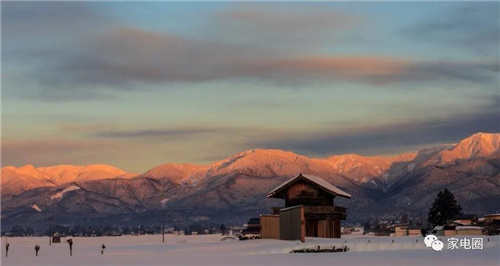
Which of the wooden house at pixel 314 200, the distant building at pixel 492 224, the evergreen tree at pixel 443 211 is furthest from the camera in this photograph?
the evergreen tree at pixel 443 211

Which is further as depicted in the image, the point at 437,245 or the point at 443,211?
the point at 443,211

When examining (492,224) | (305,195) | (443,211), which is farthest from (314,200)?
(492,224)

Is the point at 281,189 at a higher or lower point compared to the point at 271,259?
higher

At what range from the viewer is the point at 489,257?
5712 cm

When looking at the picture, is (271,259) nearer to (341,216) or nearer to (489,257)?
(489,257)

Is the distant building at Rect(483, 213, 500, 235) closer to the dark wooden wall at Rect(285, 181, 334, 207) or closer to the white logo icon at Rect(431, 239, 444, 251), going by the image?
the dark wooden wall at Rect(285, 181, 334, 207)

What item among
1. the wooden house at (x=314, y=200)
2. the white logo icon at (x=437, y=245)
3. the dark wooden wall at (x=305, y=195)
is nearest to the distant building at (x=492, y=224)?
the wooden house at (x=314, y=200)

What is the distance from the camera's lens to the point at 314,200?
95812 millimetres

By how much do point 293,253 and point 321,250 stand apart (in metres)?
2.89

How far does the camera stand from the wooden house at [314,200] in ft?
311

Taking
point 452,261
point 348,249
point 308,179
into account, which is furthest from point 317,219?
point 452,261

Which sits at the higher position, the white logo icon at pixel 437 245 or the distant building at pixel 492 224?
the distant building at pixel 492 224

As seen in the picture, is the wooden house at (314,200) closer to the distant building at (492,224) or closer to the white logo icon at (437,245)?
the white logo icon at (437,245)

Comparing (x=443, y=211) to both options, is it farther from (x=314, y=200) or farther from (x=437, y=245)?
(x=437, y=245)
